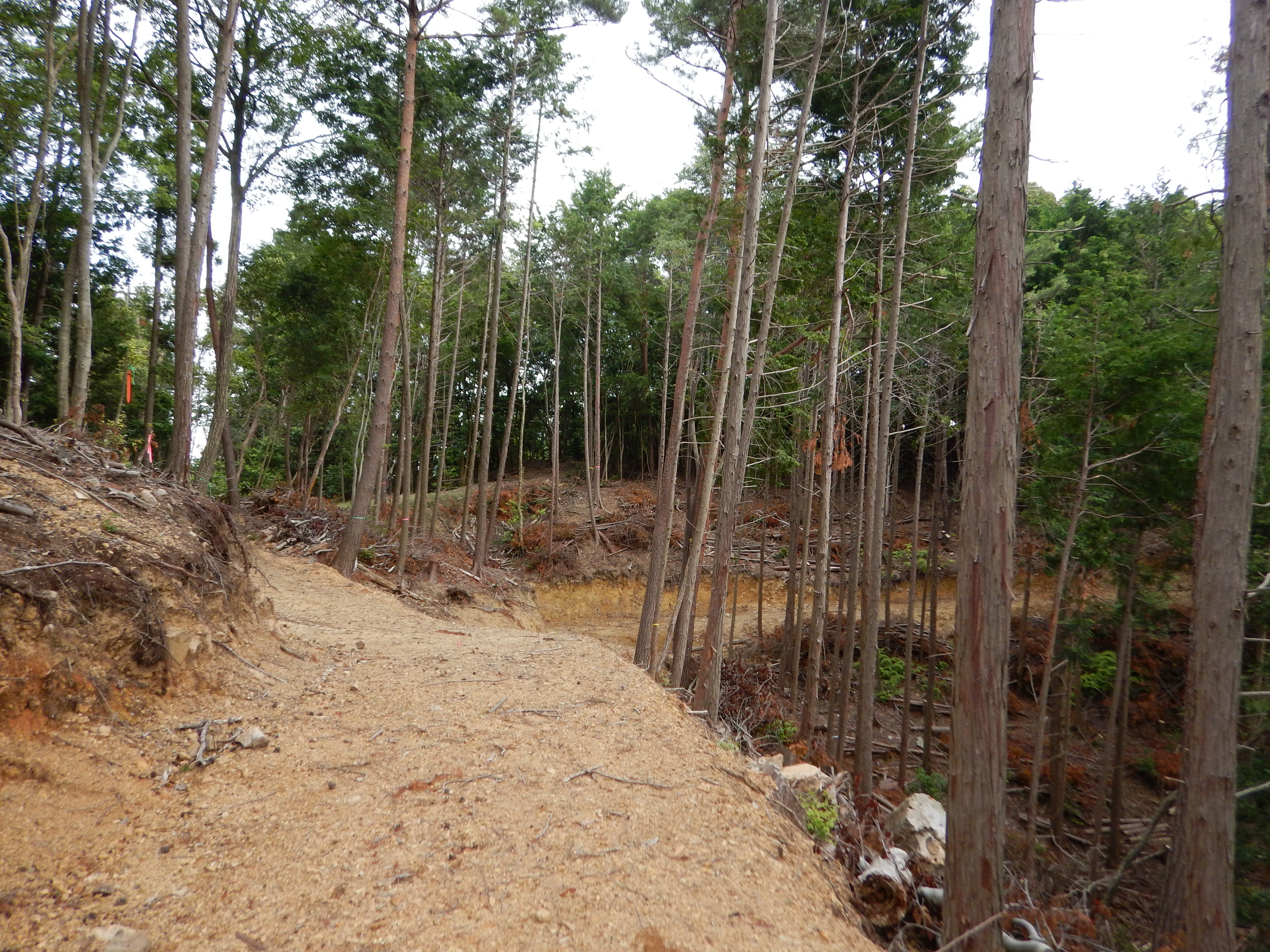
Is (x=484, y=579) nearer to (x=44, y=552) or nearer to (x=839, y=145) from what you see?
(x=839, y=145)

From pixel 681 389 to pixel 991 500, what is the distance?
240 inches

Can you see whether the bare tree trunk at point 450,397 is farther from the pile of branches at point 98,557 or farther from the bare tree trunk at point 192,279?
the pile of branches at point 98,557

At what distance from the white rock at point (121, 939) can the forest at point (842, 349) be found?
3.67 meters

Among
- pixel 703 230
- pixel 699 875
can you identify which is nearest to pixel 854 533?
pixel 703 230

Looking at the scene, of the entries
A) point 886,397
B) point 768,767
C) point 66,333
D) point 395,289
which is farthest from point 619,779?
point 66,333

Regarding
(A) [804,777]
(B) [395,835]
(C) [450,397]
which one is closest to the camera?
(B) [395,835]

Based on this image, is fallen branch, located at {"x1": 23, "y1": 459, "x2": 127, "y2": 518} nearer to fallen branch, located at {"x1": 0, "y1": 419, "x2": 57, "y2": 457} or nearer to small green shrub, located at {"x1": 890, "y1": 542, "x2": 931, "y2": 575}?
fallen branch, located at {"x1": 0, "y1": 419, "x2": 57, "y2": 457}

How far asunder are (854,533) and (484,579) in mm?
9147

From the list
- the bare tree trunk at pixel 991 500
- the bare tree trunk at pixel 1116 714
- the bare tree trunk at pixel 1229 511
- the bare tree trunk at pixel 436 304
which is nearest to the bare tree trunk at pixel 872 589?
the bare tree trunk at pixel 1116 714

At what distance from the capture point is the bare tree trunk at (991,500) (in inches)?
143

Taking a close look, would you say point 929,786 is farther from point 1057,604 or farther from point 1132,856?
point 1057,604

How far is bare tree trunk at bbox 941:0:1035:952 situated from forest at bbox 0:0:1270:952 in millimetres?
20

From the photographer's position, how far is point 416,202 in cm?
1530

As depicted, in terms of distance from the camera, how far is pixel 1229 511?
5.32m
